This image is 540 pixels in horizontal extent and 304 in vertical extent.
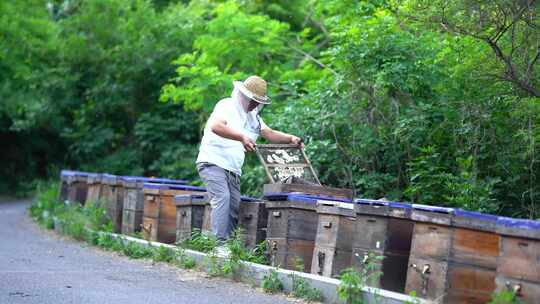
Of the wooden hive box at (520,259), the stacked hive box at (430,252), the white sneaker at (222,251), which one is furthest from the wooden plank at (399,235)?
the white sneaker at (222,251)

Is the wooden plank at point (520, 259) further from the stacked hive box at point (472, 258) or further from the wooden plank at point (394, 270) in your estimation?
the wooden plank at point (394, 270)

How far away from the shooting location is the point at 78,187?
51.9 ft

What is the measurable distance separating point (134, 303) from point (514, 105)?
528 cm

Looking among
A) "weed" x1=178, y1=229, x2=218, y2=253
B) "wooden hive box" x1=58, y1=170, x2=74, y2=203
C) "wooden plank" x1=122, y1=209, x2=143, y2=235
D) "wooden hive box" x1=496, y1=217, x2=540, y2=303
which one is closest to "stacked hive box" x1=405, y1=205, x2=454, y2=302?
"wooden hive box" x1=496, y1=217, x2=540, y2=303

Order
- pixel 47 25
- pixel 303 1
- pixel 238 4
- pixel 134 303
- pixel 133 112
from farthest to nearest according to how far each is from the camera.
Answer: pixel 47 25 < pixel 133 112 < pixel 303 1 < pixel 238 4 < pixel 134 303

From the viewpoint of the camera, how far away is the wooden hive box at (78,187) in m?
15.7

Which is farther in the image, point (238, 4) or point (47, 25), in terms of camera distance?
point (47, 25)

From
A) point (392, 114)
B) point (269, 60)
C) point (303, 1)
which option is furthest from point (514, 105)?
point (303, 1)

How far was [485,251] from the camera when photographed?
269 inches

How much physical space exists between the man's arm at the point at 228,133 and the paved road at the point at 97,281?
5.05ft

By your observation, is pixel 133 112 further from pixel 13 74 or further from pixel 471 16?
pixel 471 16

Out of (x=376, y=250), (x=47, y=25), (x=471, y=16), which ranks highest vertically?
(x=47, y=25)

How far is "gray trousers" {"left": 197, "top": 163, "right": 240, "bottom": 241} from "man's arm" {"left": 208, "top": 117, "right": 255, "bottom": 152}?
63cm

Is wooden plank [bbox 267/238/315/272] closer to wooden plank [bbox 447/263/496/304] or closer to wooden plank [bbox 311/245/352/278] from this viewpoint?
wooden plank [bbox 311/245/352/278]
